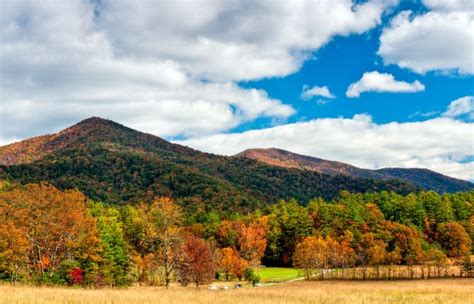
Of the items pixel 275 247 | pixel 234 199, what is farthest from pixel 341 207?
pixel 234 199

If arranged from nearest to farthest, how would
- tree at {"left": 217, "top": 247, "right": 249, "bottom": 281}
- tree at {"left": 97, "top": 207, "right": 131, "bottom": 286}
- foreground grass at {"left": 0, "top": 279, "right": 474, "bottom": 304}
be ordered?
foreground grass at {"left": 0, "top": 279, "right": 474, "bottom": 304} < tree at {"left": 97, "top": 207, "right": 131, "bottom": 286} < tree at {"left": 217, "top": 247, "right": 249, "bottom": 281}

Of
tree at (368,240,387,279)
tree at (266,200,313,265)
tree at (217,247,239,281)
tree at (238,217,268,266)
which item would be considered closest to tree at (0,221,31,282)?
tree at (217,247,239,281)

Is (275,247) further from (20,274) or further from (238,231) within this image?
(20,274)

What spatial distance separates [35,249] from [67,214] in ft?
49.3

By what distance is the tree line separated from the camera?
62531mm

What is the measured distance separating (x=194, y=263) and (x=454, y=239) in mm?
78841

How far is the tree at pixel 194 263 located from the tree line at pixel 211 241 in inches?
6.1

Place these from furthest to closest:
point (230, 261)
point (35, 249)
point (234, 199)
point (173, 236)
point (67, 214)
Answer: point (234, 199) < point (230, 261) < point (35, 249) < point (67, 214) < point (173, 236)

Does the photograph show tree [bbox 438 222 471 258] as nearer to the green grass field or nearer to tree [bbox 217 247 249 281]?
the green grass field

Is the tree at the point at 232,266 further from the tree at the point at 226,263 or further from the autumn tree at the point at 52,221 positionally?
the autumn tree at the point at 52,221

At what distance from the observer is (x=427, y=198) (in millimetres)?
131875

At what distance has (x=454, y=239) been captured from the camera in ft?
364

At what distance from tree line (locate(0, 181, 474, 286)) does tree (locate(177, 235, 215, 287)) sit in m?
0.15

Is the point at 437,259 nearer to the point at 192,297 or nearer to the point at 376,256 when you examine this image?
the point at 376,256
